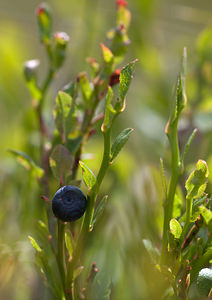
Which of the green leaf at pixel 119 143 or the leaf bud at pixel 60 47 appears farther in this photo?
the leaf bud at pixel 60 47

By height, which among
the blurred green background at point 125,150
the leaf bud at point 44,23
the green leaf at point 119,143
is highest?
the leaf bud at point 44,23

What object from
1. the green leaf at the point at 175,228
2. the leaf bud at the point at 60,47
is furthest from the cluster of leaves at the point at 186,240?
the leaf bud at the point at 60,47

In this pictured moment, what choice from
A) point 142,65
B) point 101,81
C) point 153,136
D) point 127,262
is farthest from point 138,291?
point 142,65

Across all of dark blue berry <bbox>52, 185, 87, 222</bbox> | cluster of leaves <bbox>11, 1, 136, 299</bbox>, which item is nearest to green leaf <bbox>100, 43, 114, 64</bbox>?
cluster of leaves <bbox>11, 1, 136, 299</bbox>

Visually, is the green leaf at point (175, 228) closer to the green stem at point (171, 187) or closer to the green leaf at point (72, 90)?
the green stem at point (171, 187)

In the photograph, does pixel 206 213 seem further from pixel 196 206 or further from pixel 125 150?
pixel 125 150

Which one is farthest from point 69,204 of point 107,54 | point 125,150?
point 125,150

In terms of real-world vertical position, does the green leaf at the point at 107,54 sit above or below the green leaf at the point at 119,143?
above
